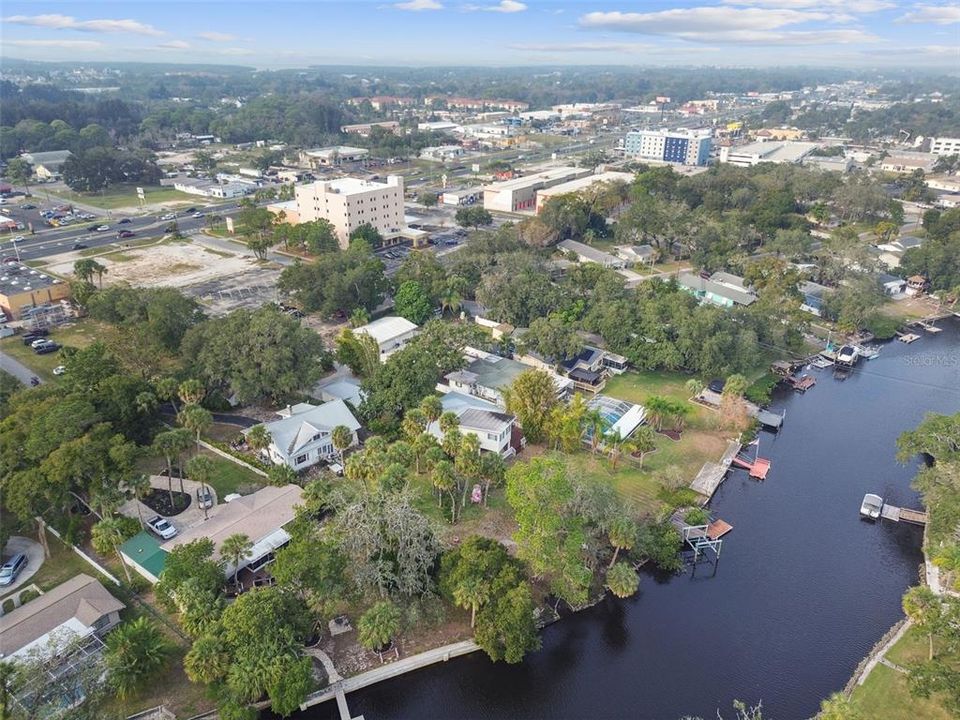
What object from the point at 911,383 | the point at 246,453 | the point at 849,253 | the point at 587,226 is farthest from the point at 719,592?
the point at 587,226

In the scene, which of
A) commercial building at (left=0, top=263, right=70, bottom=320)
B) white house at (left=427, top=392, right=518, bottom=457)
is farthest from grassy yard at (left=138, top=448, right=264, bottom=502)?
commercial building at (left=0, top=263, right=70, bottom=320)

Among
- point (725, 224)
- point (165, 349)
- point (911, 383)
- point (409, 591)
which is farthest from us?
point (725, 224)

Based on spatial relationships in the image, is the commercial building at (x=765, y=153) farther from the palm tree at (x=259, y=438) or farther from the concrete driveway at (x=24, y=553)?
the concrete driveway at (x=24, y=553)

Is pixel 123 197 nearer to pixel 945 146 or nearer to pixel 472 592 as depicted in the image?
pixel 472 592

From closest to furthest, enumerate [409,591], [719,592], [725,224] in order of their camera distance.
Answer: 1. [409,591]
2. [719,592]
3. [725,224]

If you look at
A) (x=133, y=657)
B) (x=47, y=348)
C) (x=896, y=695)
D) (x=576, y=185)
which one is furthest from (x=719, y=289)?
(x=47, y=348)

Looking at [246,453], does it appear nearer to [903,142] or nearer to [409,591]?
[409,591]

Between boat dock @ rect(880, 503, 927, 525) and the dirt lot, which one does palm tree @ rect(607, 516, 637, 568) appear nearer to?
boat dock @ rect(880, 503, 927, 525)
